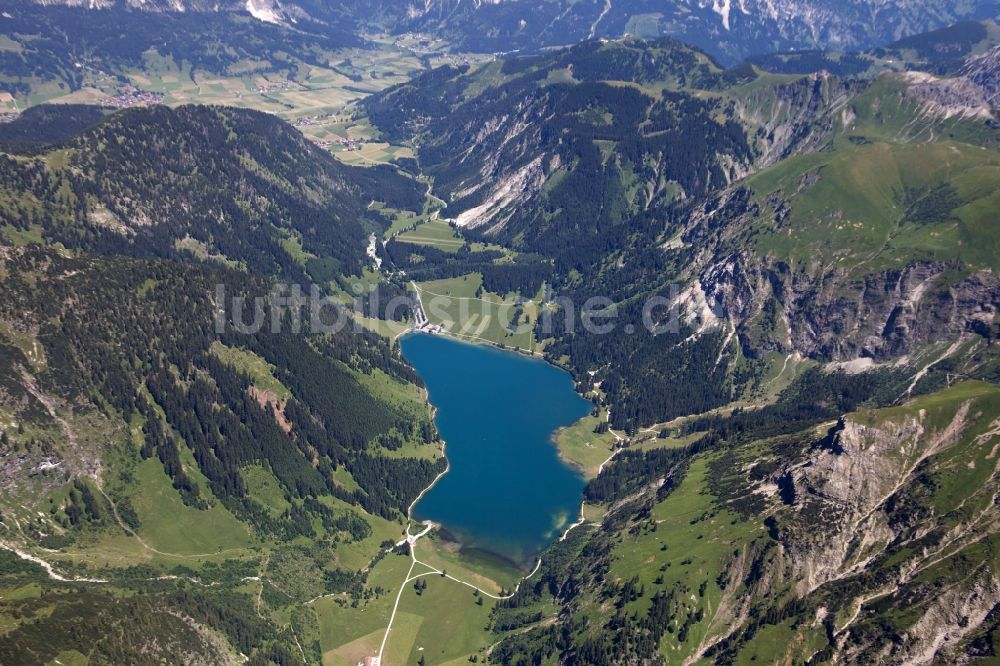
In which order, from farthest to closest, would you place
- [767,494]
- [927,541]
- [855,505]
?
[767,494], [855,505], [927,541]

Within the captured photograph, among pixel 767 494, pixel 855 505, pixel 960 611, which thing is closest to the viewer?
pixel 960 611

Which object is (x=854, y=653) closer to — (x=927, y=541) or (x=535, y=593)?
(x=927, y=541)

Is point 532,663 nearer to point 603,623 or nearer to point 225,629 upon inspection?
point 603,623

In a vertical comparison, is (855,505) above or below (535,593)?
above

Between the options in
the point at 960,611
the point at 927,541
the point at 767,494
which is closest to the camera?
the point at 960,611

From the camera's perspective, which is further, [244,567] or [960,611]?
[244,567]

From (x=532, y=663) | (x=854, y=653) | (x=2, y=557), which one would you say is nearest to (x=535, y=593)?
(x=532, y=663)

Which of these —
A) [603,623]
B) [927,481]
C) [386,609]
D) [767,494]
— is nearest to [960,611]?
[927,481]

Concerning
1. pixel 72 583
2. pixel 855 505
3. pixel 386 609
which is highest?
pixel 855 505

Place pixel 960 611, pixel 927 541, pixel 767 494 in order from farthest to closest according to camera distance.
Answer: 1. pixel 767 494
2. pixel 927 541
3. pixel 960 611
